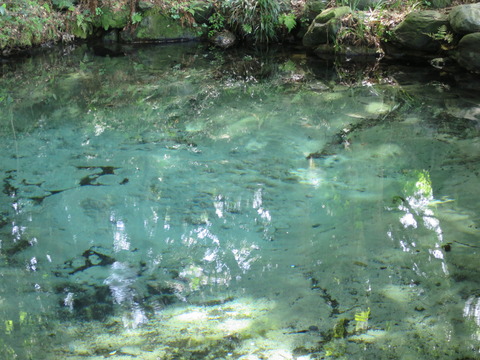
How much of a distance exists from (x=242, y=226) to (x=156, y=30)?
7.84 m

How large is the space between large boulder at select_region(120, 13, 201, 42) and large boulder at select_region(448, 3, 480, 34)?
536 centimetres

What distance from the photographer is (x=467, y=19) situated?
6.55 meters

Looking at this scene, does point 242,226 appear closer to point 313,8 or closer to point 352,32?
point 352,32

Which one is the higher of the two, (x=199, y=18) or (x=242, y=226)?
(x=199, y=18)

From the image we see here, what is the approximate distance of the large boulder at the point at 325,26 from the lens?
820 cm

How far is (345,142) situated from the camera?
4582 millimetres

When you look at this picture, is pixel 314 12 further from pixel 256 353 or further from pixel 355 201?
pixel 256 353

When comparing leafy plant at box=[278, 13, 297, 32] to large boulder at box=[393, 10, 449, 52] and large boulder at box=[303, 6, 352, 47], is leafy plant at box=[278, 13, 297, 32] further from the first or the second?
large boulder at box=[393, 10, 449, 52]

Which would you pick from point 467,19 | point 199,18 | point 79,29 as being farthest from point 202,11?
point 467,19

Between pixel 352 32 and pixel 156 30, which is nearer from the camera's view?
pixel 352 32

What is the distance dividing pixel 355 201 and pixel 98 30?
8.67m

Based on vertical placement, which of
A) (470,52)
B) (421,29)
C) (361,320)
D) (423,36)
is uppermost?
(421,29)

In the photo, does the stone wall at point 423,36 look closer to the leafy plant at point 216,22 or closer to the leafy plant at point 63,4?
the leafy plant at point 216,22

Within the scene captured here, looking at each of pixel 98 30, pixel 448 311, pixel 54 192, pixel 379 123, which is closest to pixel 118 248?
pixel 54 192
